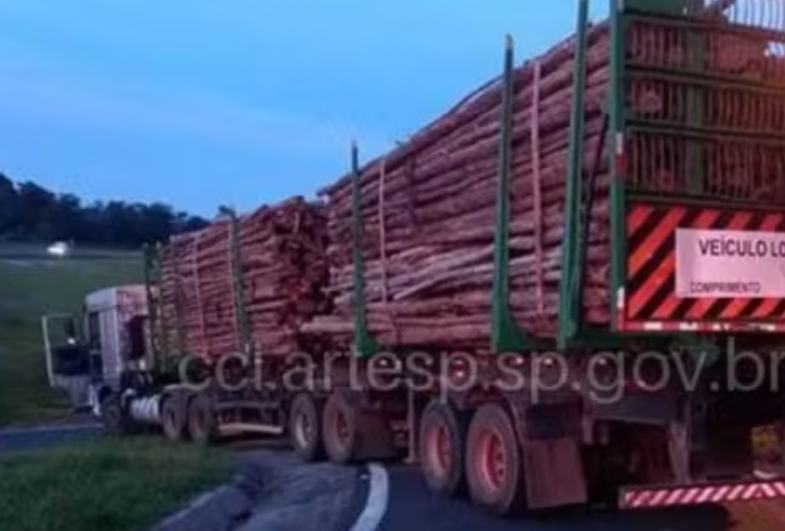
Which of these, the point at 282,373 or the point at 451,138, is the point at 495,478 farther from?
the point at 282,373

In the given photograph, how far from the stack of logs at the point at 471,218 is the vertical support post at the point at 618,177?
0.60 ft

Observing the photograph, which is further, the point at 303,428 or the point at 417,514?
the point at 303,428

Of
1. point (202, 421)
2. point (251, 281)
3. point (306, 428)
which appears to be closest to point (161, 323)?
point (202, 421)

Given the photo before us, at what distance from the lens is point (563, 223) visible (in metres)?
10.7

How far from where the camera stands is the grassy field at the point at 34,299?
4350 cm

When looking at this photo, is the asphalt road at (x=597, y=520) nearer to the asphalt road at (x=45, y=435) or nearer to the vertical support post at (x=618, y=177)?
the vertical support post at (x=618, y=177)

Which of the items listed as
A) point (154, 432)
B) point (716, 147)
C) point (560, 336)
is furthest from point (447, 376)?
point (154, 432)

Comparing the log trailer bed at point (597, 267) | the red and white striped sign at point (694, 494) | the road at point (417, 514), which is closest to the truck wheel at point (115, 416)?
the road at point (417, 514)

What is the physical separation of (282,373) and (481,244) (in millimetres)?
8200

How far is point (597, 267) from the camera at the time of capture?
34.0ft

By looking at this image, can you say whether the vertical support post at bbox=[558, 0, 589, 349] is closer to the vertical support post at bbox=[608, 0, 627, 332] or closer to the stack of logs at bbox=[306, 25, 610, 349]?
the stack of logs at bbox=[306, 25, 610, 349]

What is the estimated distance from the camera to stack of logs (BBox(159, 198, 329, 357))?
19672 millimetres

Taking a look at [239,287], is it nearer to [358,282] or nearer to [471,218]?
[358,282]

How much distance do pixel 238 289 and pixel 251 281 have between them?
416 mm
